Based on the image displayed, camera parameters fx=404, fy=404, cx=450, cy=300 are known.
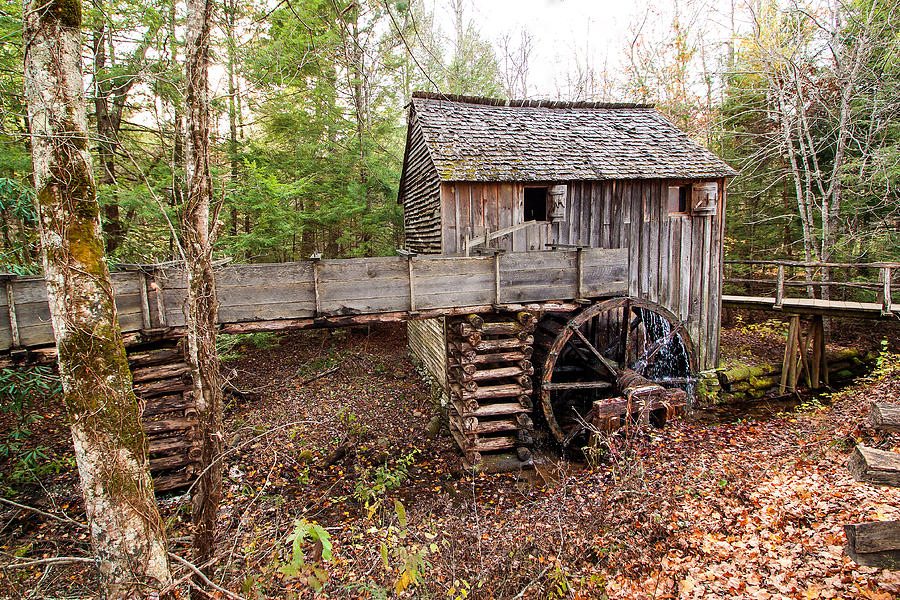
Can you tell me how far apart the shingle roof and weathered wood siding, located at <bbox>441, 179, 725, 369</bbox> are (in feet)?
1.15

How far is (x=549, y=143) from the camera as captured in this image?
→ 10148 mm

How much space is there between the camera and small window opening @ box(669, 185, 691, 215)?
10312 millimetres

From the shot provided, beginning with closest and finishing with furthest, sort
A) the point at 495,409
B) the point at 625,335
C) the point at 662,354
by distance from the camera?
the point at 495,409 → the point at 625,335 → the point at 662,354

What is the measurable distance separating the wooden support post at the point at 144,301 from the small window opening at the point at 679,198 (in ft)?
36.6

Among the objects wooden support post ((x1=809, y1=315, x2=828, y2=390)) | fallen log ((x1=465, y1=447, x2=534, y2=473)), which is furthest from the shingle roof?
fallen log ((x1=465, y1=447, x2=534, y2=473))

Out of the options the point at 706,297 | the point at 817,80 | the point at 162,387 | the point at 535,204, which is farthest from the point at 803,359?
the point at 162,387

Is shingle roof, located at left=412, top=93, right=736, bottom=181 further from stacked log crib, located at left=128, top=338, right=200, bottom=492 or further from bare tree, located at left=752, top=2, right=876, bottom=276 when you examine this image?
stacked log crib, located at left=128, top=338, right=200, bottom=492

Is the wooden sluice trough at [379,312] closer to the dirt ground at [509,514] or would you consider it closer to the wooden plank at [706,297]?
the dirt ground at [509,514]

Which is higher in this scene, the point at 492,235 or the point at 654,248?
the point at 492,235

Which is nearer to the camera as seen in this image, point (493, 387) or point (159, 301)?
point (159, 301)

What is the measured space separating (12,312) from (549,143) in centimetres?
1042

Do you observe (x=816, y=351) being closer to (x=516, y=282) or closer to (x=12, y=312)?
(x=516, y=282)

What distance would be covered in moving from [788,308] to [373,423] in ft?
35.5

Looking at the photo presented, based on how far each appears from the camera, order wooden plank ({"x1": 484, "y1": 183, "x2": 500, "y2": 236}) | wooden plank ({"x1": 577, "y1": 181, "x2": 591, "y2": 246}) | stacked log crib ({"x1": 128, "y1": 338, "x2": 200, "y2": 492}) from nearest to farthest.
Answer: stacked log crib ({"x1": 128, "y1": 338, "x2": 200, "y2": 492})
wooden plank ({"x1": 484, "y1": 183, "x2": 500, "y2": 236})
wooden plank ({"x1": 577, "y1": 181, "x2": 591, "y2": 246})
